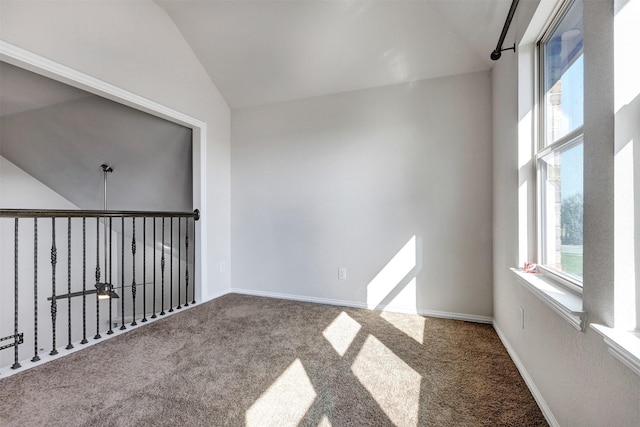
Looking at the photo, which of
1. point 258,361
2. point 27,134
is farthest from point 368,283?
point 27,134

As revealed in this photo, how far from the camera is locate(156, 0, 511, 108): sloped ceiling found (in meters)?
2.25

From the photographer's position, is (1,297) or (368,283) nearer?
(368,283)

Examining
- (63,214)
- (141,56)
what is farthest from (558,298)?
(141,56)

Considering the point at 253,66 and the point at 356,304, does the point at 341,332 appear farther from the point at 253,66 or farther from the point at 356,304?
the point at 253,66

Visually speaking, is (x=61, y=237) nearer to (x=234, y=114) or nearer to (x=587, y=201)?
(x=234, y=114)

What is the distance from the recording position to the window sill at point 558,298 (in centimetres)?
100

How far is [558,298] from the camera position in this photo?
1.18 m

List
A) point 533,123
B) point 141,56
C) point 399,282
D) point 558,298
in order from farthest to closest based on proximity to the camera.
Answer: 1. point 399,282
2. point 141,56
3. point 533,123
4. point 558,298

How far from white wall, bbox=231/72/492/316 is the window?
0.82m

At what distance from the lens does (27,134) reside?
3.06m

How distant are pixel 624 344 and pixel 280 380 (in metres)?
1.47

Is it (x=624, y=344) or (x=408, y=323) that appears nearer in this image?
(x=624, y=344)

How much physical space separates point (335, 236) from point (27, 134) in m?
3.53

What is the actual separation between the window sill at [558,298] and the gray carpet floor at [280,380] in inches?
22.8
